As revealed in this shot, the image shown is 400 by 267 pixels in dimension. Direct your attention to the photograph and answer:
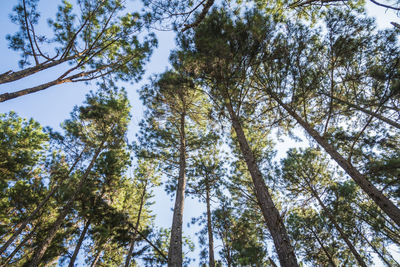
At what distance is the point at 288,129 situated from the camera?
8.57 m

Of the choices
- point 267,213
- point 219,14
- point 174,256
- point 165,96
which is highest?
point 165,96

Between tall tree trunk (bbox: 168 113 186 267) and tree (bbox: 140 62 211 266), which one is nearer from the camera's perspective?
tall tree trunk (bbox: 168 113 186 267)

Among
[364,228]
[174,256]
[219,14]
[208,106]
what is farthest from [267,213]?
[364,228]

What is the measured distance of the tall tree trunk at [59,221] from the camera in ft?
19.2

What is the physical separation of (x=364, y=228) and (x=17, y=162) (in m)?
19.2

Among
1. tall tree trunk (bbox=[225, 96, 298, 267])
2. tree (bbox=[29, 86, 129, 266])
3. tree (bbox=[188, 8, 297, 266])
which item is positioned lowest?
tall tree trunk (bbox=[225, 96, 298, 267])

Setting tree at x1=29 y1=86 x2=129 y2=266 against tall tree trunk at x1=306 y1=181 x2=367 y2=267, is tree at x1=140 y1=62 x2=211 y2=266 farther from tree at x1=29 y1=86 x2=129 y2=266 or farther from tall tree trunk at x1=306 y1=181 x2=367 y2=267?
tall tree trunk at x1=306 y1=181 x2=367 y2=267

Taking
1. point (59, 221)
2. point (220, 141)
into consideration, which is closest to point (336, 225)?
point (220, 141)

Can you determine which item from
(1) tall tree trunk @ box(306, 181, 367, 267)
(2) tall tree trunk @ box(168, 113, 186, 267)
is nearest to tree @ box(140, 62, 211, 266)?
(2) tall tree trunk @ box(168, 113, 186, 267)

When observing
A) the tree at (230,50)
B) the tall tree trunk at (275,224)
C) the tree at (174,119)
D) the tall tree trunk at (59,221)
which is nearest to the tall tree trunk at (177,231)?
the tree at (174,119)

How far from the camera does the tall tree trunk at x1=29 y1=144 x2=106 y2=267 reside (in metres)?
5.85

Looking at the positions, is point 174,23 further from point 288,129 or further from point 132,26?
point 288,129

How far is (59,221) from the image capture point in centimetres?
654

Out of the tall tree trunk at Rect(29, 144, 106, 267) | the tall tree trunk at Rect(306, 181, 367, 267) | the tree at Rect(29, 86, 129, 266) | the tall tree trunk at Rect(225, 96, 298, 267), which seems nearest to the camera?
the tall tree trunk at Rect(225, 96, 298, 267)
